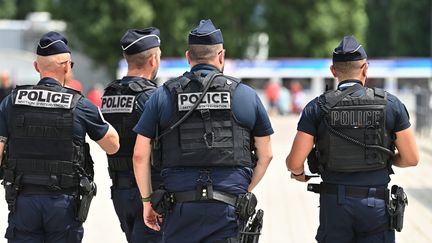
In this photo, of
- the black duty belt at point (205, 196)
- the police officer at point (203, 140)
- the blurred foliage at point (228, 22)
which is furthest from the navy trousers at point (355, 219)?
the blurred foliage at point (228, 22)

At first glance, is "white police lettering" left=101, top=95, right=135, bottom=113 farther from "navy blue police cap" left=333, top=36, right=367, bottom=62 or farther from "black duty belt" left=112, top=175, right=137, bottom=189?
"navy blue police cap" left=333, top=36, right=367, bottom=62

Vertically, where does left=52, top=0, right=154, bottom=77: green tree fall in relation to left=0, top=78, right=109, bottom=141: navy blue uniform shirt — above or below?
above

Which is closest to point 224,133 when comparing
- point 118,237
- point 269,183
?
point 118,237

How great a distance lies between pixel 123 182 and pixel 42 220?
804 millimetres

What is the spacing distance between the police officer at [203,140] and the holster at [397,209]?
35.4 inches

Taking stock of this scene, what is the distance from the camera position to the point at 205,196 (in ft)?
18.3

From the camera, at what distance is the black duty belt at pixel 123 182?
6.82m

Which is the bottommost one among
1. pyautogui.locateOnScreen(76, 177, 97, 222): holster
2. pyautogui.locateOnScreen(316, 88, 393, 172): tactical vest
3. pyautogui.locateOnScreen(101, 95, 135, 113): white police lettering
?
pyautogui.locateOnScreen(76, 177, 97, 222): holster

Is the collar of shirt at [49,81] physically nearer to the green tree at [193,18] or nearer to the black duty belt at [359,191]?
the black duty belt at [359,191]

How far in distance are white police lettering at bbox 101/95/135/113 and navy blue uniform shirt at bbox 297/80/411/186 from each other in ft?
4.23

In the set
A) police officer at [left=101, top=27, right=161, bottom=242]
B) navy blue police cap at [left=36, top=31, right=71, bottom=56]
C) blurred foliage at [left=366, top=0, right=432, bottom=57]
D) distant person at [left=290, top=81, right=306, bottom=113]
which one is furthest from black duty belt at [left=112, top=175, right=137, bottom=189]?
blurred foliage at [left=366, top=0, right=432, bottom=57]

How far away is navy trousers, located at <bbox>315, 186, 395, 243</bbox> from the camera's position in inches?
237

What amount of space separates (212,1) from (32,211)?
48.7 m

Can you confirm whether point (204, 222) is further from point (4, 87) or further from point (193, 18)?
point (193, 18)
